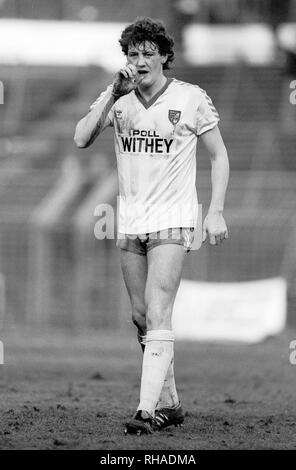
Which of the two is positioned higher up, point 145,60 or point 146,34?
point 146,34

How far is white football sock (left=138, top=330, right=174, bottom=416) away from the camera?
6820 mm

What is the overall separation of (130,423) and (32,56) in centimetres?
2501

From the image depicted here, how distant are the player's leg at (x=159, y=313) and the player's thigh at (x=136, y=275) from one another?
0.14 m

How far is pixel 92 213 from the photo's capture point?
2120cm

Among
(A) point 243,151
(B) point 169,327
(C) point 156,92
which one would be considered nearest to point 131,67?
(C) point 156,92

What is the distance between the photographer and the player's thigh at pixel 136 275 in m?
7.25

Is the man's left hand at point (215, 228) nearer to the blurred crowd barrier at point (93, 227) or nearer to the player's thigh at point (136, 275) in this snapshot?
the player's thigh at point (136, 275)

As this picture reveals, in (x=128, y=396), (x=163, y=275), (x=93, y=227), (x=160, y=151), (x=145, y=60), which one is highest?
(x=93, y=227)

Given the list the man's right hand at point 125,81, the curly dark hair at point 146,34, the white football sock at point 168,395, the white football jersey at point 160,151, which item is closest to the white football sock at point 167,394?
the white football sock at point 168,395

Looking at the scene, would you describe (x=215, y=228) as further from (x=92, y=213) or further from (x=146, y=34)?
(x=92, y=213)

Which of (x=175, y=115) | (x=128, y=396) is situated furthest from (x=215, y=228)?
(x=128, y=396)

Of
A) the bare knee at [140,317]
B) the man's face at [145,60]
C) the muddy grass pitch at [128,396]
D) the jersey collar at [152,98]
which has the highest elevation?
the man's face at [145,60]

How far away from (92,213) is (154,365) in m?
14.4

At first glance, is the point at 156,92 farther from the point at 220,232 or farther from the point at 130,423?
the point at 130,423
